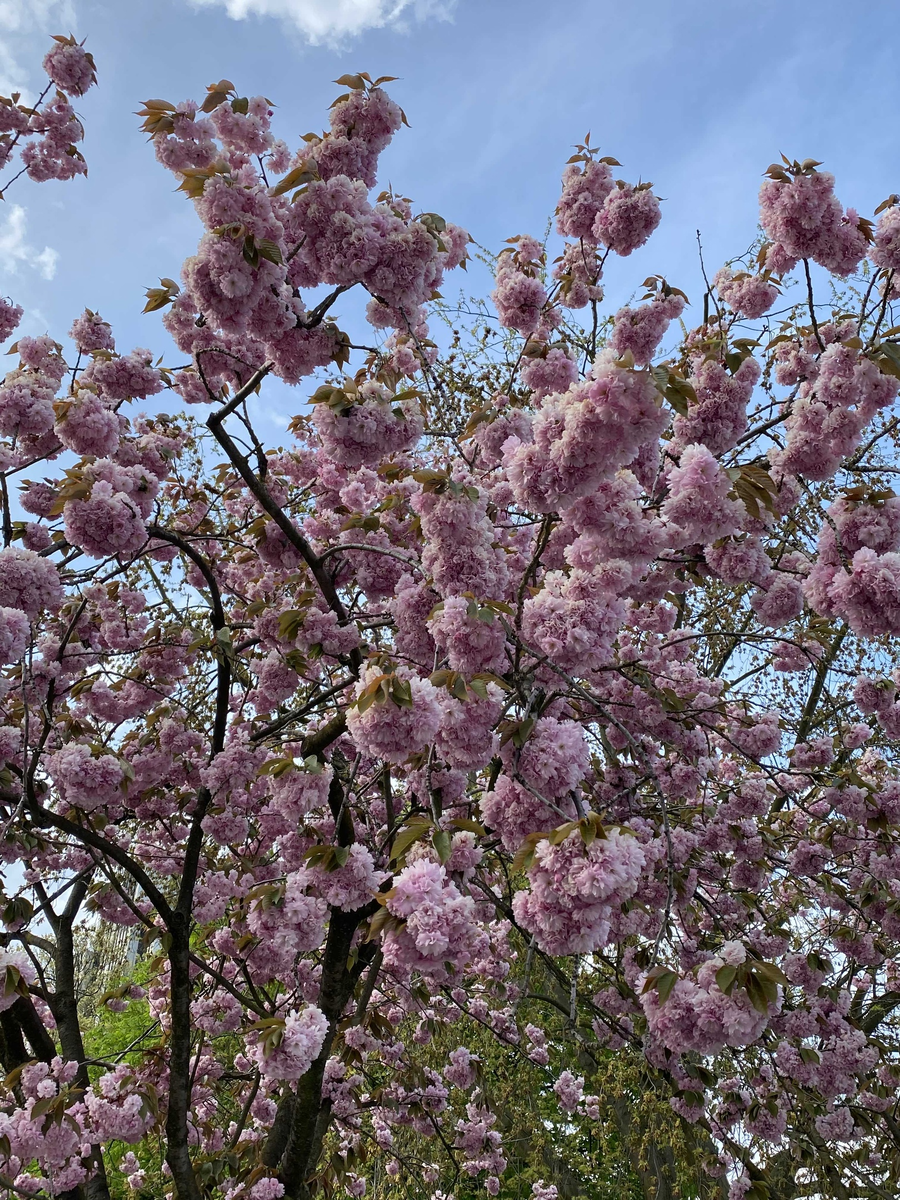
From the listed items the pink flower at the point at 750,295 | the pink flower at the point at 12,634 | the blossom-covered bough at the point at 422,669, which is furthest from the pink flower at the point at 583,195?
the pink flower at the point at 12,634

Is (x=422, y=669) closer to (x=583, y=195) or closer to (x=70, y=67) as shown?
(x=583, y=195)

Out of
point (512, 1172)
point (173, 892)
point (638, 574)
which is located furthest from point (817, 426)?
point (512, 1172)

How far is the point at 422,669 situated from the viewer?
256 centimetres

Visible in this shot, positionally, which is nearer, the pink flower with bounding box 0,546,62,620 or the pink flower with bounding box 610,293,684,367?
the pink flower with bounding box 0,546,62,620

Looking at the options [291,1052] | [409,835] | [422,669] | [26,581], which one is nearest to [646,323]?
[422,669]

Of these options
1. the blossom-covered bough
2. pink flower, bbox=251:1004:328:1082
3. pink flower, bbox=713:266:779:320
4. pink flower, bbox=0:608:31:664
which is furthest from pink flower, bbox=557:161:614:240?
pink flower, bbox=251:1004:328:1082

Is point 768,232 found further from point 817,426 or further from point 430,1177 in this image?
point 430,1177

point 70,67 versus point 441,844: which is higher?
point 70,67

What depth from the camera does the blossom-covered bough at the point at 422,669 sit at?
1982 millimetres

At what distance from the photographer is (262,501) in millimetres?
3619

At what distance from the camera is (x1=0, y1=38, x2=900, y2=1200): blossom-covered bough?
198cm

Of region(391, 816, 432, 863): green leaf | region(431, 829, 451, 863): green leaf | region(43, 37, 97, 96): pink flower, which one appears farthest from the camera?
region(43, 37, 97, 96): pink flower

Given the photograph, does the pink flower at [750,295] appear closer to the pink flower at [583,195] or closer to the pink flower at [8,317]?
the pink flower at [583,195]

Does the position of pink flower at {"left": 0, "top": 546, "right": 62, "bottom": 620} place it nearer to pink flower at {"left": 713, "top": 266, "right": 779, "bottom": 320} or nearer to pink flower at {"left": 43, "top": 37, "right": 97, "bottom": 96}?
pink flower at {"left": 713, "top": 266, "right": 779, "bottom": 320}
